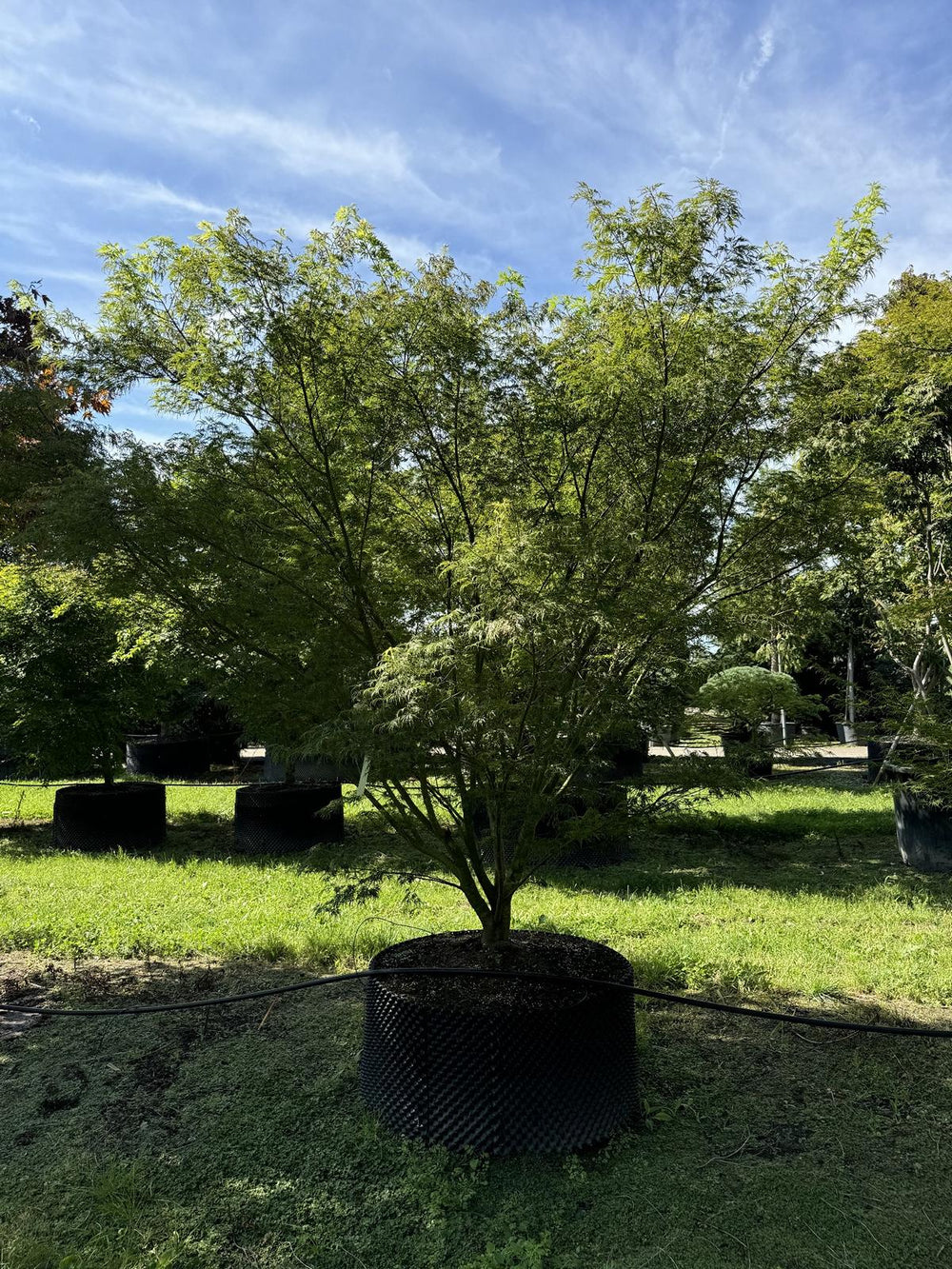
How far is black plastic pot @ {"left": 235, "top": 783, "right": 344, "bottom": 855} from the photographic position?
7.93 metres

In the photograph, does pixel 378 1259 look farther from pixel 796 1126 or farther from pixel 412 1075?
pixel 796 1126

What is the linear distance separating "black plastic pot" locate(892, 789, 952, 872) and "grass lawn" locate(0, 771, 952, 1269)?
0.85 metres

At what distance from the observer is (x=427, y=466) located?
11.7ft

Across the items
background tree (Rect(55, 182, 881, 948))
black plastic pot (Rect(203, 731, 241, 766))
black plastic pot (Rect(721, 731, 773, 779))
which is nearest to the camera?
background tree (Rect(55, 182, 881, 948))

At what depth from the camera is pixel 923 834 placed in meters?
6.73

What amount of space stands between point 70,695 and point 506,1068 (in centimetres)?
672

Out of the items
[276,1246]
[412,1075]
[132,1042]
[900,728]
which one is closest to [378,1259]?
[276,1246]

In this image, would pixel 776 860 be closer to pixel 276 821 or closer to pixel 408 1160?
pixel 276 821

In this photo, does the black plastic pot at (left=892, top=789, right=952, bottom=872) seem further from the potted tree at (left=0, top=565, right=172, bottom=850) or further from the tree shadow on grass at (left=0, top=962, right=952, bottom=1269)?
the potted tree at (left=0, top=565, right=172, bottom=850)

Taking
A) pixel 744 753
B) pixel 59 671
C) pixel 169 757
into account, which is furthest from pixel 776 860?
pixel 169 757

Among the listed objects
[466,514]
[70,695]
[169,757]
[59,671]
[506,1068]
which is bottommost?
[506,1068]

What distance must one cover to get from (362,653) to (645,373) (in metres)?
1.55

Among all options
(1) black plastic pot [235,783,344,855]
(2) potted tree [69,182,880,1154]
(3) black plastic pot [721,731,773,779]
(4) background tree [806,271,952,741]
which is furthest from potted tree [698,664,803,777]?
(1) black plastic pot [235,783,344,855]

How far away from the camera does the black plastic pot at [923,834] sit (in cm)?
661
